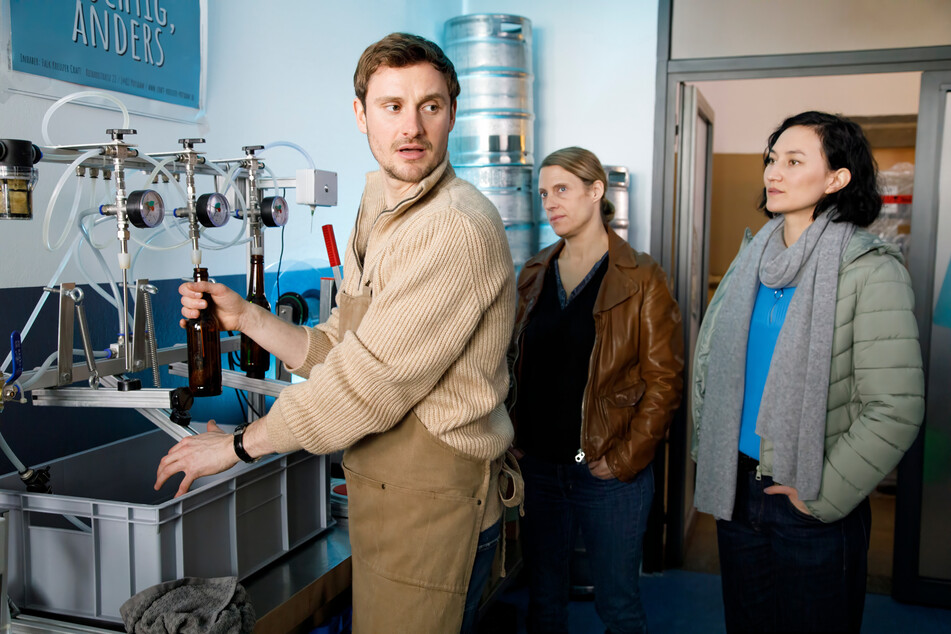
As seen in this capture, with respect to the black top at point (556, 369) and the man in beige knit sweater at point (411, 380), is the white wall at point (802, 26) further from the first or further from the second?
the man in beige knit sweater at point (411, 380)

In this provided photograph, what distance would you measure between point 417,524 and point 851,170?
123 cm

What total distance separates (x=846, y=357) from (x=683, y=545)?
6.34 feet

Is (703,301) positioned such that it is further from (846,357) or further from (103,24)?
(103,24)

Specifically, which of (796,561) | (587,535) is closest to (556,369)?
(587,535)

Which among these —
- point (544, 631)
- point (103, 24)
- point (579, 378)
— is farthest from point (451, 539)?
point (103, 24)

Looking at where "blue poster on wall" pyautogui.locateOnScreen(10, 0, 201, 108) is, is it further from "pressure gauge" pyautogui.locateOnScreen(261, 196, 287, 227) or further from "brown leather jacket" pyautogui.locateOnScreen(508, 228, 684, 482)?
"brown leather jacket" pyautogui.locateOnScreen(508, 228, 684, 482)

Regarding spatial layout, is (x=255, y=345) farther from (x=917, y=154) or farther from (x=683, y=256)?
(x=917, y=154)

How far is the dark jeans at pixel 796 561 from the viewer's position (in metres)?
1.67

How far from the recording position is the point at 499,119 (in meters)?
3.02

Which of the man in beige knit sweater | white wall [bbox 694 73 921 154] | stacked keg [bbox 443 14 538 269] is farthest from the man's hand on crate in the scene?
white wall [bbox 694 73 921 154]

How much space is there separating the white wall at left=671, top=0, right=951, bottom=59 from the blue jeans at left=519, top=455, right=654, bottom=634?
5.79ft

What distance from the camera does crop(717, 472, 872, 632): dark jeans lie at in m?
1.67

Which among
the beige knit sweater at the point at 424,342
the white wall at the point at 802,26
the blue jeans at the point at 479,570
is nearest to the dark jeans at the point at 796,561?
the blue jeans at the point at 479,570

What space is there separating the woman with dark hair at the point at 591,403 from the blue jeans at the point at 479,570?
27.8 inches
